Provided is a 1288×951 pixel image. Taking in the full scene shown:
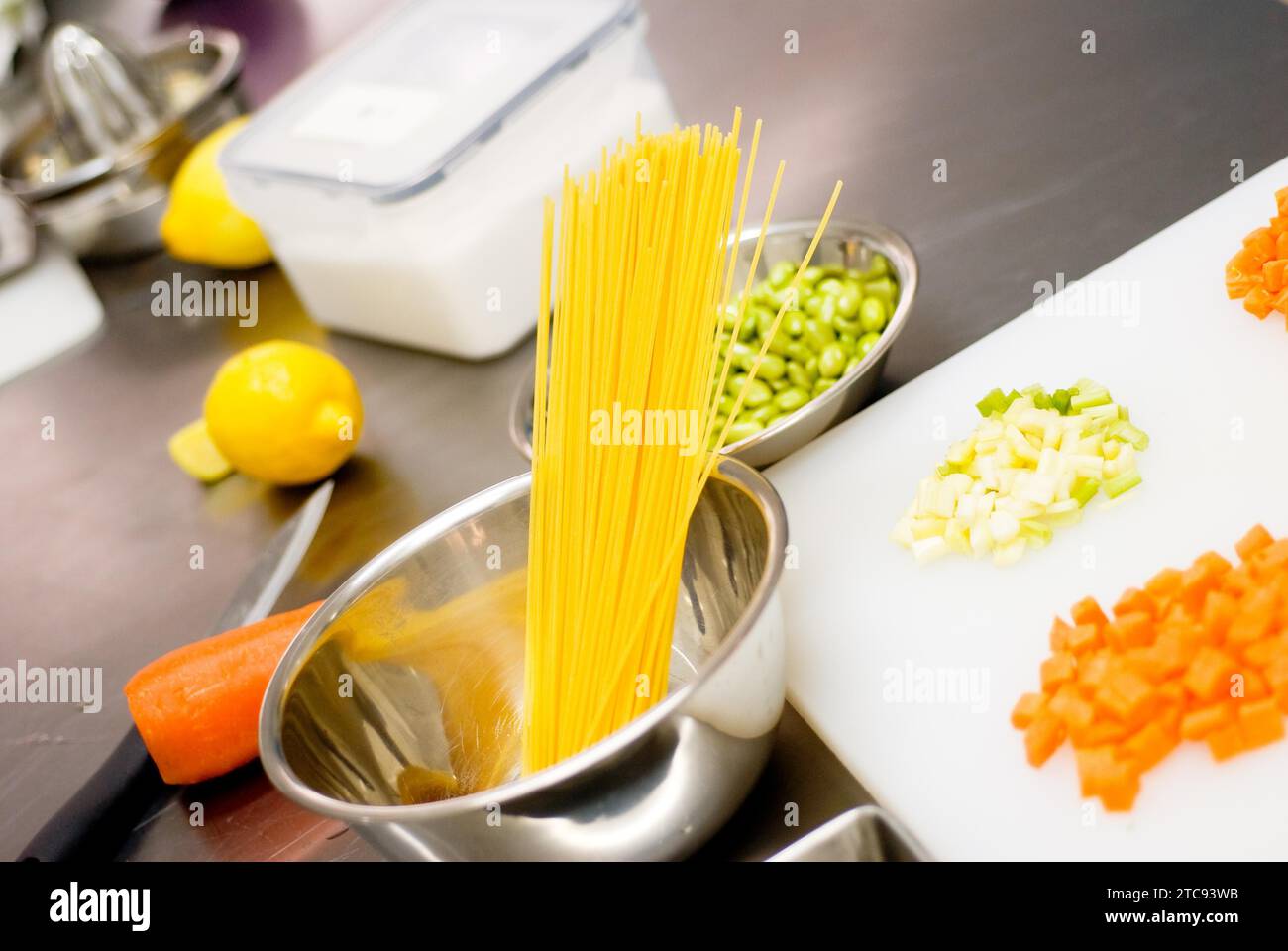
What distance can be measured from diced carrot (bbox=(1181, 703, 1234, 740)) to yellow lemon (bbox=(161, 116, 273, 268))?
1378 millimetres

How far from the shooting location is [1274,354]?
40.8 inches

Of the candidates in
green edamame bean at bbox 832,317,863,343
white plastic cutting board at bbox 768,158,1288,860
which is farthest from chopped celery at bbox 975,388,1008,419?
green edamame bean at bbox 832,317,863,343

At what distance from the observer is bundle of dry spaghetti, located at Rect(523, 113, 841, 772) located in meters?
0.85

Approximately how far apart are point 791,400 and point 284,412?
529 millimetres

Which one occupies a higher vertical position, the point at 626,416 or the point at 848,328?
the point at 626,416

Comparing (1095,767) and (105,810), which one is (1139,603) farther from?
(105,810)

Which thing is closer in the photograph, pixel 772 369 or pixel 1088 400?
pixel 1088 400

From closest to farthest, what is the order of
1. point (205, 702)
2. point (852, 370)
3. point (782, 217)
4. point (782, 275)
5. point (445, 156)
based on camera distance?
1. point (205, 702)
2. point (852, 370)
3. point (782, 275)
4. point (445, 156)
5. point (782, 217)

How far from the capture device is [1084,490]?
3.19 feet

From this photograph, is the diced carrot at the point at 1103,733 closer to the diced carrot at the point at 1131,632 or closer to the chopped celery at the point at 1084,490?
the diced carrot at the point at 1131,632

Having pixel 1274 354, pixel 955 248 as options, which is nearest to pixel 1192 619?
pixel 1274 354

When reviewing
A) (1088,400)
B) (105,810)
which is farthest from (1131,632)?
(105,810)

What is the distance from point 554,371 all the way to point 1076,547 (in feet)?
1.35
